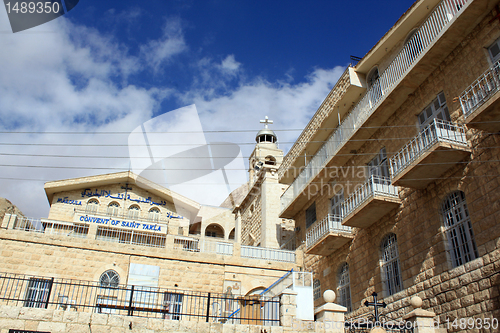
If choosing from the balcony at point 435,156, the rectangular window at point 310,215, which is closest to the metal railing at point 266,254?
the rectangular window at point 310,215

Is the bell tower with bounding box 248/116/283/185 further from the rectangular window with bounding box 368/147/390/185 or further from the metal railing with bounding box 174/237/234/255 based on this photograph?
the rectangular window with bounding box 368/147/390/185

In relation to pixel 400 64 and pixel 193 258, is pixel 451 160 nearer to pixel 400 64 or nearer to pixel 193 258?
pixel 400 64

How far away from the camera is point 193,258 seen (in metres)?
17.0

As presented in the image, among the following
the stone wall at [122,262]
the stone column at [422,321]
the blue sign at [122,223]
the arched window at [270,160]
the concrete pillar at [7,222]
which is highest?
the arched window at [270,160]

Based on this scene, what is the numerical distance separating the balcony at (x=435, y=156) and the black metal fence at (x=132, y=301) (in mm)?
4790

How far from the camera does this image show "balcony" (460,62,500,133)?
Result: 836 centimetres

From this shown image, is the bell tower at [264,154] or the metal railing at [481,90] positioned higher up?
the bell tower at [264,154]

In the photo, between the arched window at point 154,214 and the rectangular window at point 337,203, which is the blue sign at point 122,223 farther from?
the rectangular window at point 337,203

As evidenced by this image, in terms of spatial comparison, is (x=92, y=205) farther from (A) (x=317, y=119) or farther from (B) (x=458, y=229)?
(B) (x=458, y=229)

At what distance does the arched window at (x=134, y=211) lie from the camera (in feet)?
84.9

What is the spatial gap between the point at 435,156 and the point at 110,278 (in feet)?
41.5

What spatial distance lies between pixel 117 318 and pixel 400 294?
24.3 ft

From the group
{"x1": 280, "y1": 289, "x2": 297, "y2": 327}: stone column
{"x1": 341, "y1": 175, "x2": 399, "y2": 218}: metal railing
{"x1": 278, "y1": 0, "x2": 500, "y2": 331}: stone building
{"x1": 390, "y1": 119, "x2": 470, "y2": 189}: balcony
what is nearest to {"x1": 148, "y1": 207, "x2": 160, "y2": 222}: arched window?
{"x1": 278, "y1": 0, "x2": 500, "y2": 331}: stone building

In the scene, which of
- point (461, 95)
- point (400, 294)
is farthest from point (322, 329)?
point (461, 95)
